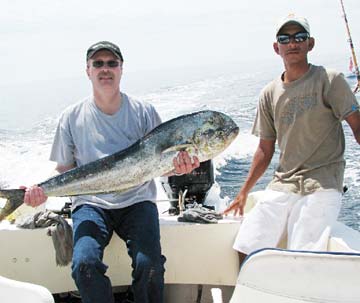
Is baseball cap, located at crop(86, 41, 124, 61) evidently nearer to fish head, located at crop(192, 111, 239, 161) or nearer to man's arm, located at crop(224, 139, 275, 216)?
fish head, located at crop(192, 111, 239, 161)

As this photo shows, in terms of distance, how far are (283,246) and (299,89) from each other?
0.94 metres

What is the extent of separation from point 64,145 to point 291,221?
1399 millimetres

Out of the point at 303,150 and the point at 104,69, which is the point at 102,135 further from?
the point at 303,150

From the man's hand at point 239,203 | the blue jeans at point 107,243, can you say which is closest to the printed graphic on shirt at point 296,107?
the man's hand at point 239,203

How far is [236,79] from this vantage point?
2395cm

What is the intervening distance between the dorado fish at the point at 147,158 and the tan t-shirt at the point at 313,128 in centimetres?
47

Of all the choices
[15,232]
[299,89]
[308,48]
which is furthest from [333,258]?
[15,232]

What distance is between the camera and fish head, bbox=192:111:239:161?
260cm

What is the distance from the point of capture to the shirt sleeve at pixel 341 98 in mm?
2754

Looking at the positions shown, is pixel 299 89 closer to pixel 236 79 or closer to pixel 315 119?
pixel 315 119

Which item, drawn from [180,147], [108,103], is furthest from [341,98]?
[108,103]

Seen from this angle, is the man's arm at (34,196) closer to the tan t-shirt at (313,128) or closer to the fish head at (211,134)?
the fish head at (211,134)

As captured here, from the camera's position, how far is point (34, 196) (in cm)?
276

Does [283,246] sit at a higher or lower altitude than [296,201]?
lower
